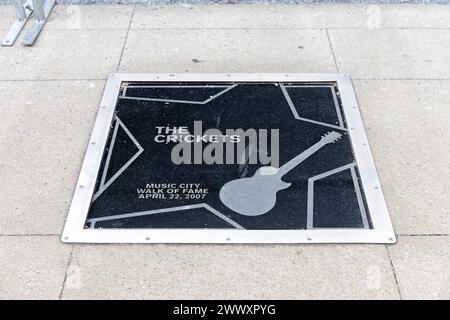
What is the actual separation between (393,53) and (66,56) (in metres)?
2.69

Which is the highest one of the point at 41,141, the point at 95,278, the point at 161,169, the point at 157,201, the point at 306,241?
the point at 41,141

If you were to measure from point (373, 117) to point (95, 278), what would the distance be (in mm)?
2205

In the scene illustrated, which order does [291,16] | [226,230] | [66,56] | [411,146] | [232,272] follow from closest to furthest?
[232,272] < [226,230] < [411,146] < [66,56] < [291,16]

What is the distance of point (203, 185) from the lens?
11.4 ft

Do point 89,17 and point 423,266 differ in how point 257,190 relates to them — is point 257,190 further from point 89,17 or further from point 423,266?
point 89,17

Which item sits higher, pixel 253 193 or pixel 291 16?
pixel 291 16

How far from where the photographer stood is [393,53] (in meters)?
4.79

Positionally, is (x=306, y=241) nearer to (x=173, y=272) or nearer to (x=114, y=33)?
(x=173, y=272)

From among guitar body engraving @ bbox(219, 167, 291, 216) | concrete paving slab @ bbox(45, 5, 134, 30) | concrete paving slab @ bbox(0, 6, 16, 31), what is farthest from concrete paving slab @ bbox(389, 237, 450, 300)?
concrete paving slab @ bbox(0, 6, 16, 31)

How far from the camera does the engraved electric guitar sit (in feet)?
10.9

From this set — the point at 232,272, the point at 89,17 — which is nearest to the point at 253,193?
the point at 232,272
